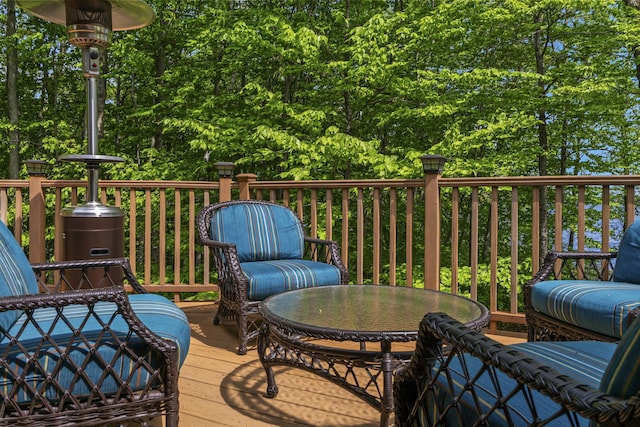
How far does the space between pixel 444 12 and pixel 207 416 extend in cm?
734

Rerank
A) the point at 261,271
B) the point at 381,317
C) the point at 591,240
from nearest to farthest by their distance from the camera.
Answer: the point at 381,317, the point at 261,271, the point at 591,240

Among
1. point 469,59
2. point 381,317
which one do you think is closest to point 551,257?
point 381,317

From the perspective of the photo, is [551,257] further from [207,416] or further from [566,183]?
[207,416]

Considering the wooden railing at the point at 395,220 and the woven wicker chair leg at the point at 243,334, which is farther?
the wooden railing at the point at 395,220

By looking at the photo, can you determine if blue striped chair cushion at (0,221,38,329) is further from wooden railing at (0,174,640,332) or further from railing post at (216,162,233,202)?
railing post at (216,162,233,202)

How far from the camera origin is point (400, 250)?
9.36m

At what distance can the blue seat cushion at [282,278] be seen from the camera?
2789 mm

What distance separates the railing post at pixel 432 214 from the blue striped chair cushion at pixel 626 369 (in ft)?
8.86

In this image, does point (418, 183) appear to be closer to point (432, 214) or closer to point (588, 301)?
point (432, 214)

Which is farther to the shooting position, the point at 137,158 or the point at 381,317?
the point at 137,158

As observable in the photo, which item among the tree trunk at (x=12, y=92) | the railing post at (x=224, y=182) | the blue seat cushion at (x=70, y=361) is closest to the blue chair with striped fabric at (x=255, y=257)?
the railing post at (x=224, y=182)

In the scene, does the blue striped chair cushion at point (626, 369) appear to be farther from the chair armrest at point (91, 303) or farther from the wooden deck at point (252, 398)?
the wooden deck at point (252, 398)

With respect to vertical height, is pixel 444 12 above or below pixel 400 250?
above

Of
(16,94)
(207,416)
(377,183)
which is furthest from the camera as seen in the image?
(16,94)
